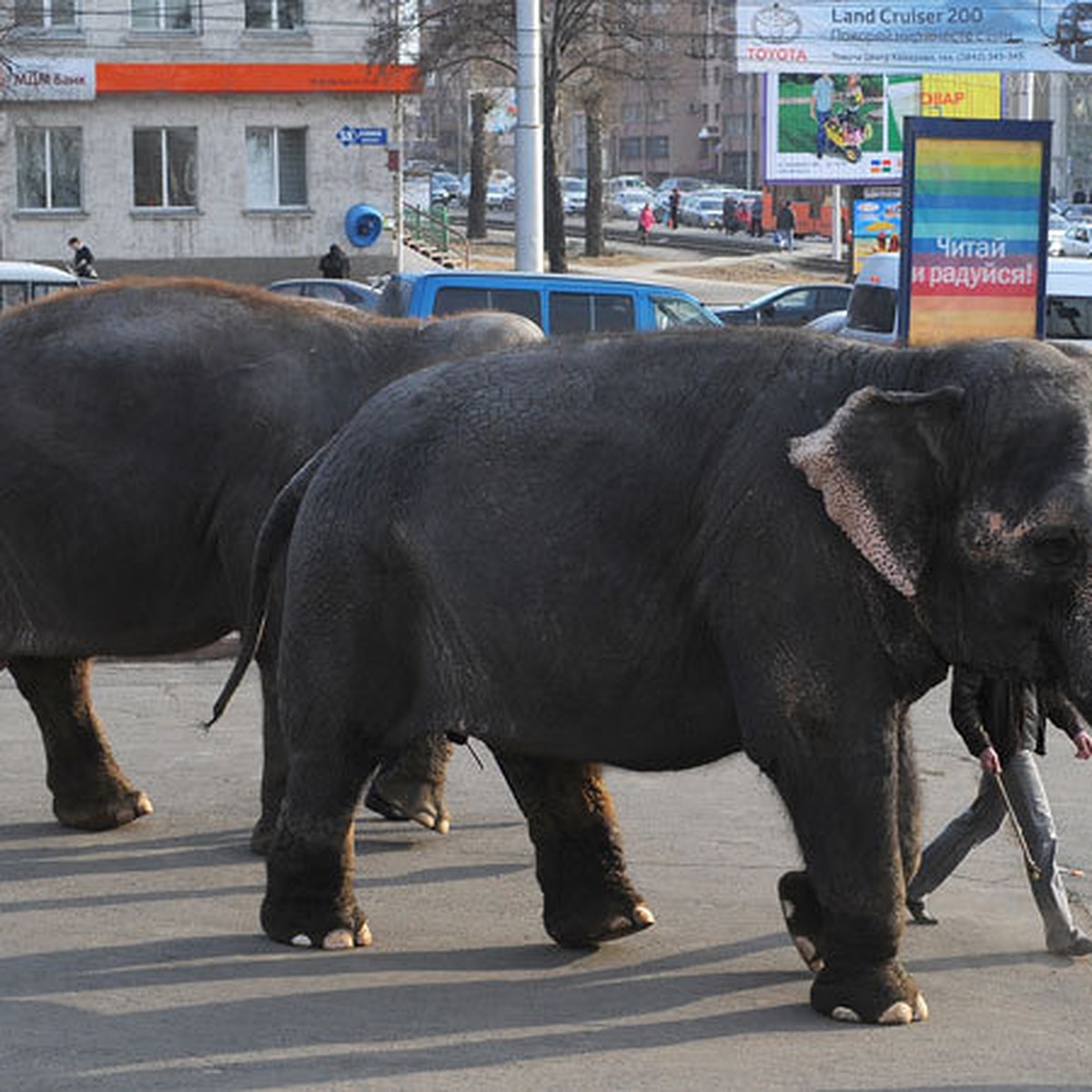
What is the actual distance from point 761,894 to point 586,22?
45.6m

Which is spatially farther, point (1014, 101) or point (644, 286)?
point (1014, 101)

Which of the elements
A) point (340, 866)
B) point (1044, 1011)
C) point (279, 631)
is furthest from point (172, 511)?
point (1044, 1011)

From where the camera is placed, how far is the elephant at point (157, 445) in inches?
292

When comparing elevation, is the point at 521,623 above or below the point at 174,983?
above

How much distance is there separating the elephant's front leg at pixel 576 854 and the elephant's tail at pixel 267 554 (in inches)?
30.4

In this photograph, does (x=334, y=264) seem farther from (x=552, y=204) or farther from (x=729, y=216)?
(x=729, y=216)

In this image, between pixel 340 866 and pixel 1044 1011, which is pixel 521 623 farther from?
pixel 1044 1011

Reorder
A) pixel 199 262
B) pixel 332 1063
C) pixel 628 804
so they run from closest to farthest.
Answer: pixel 332 1063 → pixel 628 804 → pixel 199 262

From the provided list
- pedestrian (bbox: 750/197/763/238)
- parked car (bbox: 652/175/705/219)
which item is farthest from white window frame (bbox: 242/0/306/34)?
parked car (bbox: 652/175/705/219)

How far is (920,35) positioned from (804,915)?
101 ft

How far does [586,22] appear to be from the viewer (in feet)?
168

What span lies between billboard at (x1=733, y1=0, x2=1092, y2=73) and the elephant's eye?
3020cm

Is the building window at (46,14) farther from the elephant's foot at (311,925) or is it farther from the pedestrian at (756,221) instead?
the elephant's foot at (311,925)

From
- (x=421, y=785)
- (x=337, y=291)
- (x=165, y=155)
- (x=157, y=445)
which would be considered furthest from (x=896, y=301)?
(x=165, y=155)
